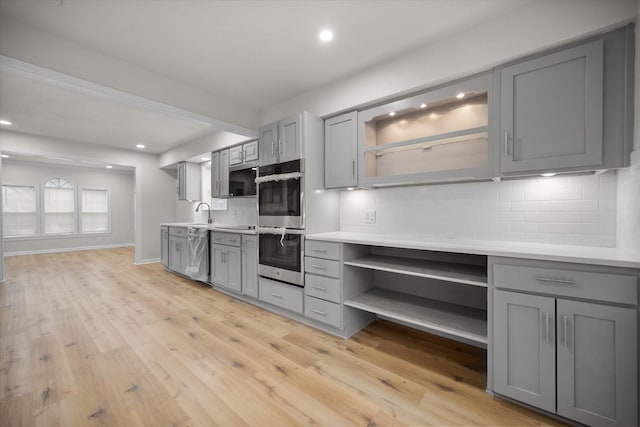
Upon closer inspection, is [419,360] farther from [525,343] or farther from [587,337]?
[587,337]

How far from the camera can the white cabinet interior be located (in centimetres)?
200

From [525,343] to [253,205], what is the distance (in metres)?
3.86

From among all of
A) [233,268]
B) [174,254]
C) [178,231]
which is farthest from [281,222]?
[174,254]

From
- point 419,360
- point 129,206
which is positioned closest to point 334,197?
point 419,360

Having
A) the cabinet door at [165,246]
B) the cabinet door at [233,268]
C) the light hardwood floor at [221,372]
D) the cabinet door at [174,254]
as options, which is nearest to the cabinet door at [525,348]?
the light hardwood floor at [221,372]

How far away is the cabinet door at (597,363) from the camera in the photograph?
124 centimetres

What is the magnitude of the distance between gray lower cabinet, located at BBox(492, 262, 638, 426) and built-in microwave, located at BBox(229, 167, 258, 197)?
3296 mm

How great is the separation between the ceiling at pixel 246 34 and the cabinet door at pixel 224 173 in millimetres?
1269

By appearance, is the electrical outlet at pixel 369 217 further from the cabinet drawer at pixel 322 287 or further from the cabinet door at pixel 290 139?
the cabinet door at pixel 290 139

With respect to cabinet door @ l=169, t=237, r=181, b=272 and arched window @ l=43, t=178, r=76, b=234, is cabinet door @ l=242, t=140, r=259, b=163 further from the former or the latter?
arched window @ l=43, t=178, r=76, b=234

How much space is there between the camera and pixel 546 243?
191cm

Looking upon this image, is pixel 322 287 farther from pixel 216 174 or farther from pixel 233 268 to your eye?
pixel 216 174

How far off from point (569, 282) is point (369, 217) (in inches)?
66.9

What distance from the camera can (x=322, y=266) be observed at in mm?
2482
